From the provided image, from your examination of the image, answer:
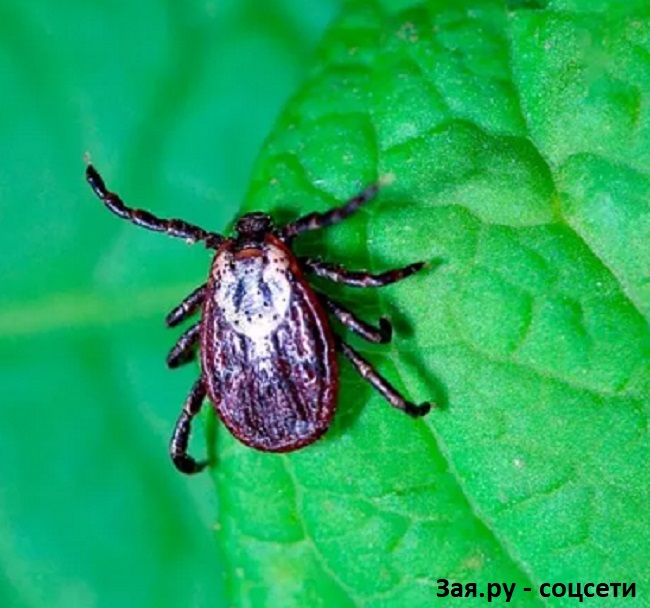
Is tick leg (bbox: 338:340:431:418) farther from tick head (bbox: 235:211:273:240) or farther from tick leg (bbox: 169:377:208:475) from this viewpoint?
tick leg (bbox: 169:377:208:475)

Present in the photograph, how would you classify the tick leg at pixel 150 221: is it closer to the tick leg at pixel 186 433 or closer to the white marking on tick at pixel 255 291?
the white marking on tick at pixel 255 291

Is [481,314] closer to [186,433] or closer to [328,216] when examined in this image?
[328,216]

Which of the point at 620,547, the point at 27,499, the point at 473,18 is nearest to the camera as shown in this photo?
the point at 620,547

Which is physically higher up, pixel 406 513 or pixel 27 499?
pixel 27 499

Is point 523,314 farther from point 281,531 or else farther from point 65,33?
point 65,33

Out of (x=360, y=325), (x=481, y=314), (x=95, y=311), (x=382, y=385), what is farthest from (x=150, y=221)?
(x=481, y=314)

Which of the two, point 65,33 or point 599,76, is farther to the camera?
point 65,33

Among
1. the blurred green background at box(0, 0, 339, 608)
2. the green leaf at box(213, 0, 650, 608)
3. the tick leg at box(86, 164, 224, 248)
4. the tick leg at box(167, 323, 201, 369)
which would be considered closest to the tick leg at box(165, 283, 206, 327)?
the tick leg at box(167, 323, 201, 369)

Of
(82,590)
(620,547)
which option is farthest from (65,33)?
(620,547)
